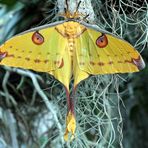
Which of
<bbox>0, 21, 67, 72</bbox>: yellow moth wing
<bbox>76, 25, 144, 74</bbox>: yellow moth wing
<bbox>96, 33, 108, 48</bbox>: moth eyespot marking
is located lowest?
<bbox>76, 25, 144, 74</bbox>: yellow moth wing

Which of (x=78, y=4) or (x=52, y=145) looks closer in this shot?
(x=78, y=4)

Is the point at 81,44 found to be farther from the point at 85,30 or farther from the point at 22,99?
the point at 22,99

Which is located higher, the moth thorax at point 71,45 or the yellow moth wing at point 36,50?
the yellow moth wing at point 36,50

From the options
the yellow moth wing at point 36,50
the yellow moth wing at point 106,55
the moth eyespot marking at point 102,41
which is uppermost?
the yellow moth wing at point 36,50

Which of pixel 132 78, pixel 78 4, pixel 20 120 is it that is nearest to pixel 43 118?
pixel 20 120

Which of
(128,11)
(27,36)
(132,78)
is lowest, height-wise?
(132,78)
